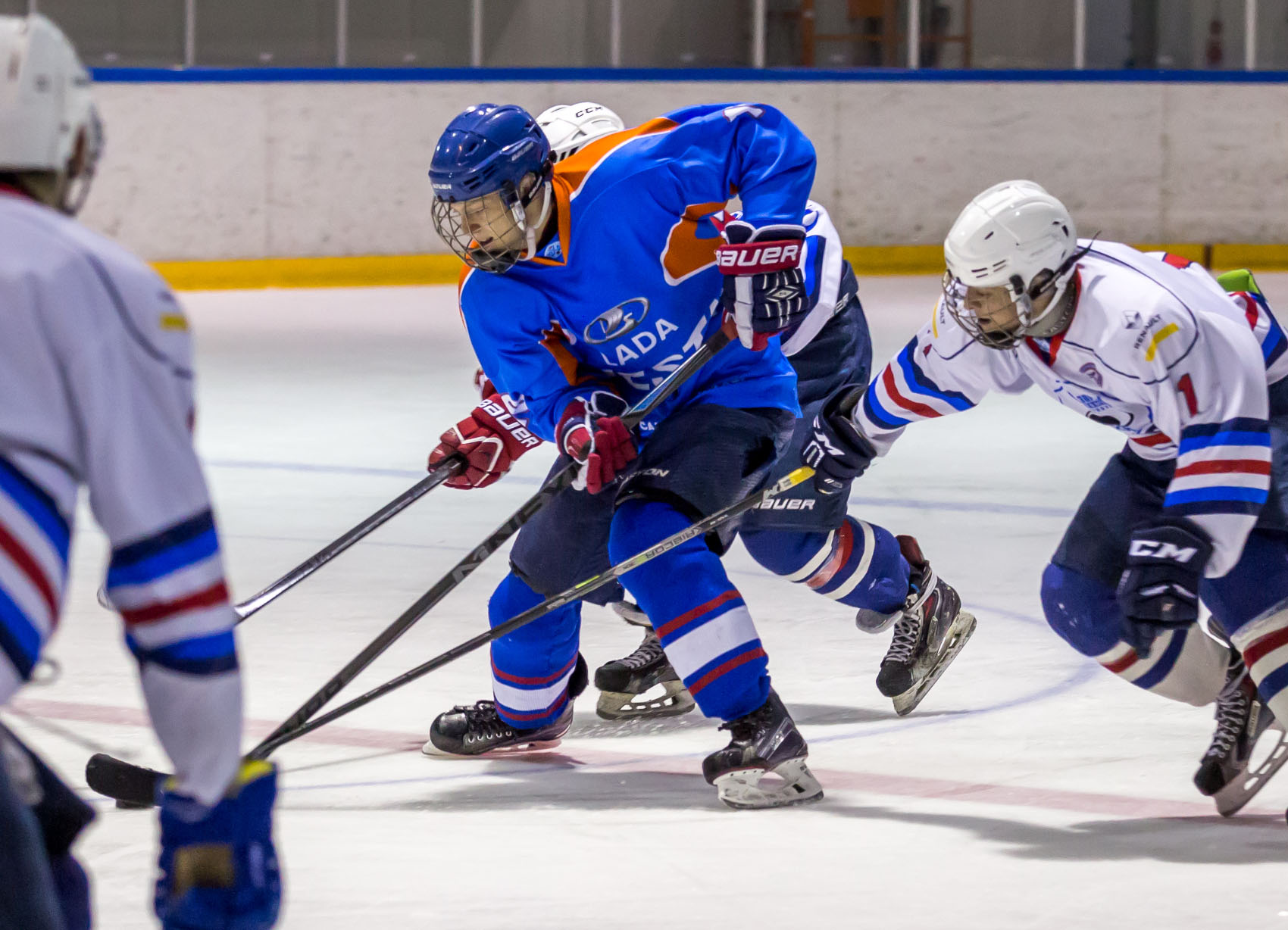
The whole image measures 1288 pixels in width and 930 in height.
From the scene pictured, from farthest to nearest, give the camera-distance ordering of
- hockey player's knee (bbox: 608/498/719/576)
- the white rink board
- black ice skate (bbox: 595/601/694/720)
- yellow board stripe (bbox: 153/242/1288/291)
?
yellow board stripe (bbox: 153/242/1288/291) → the white rink board → black ice skate (bbox: 595/601/694/720) → hockey player's knee (bbox: 608/498/719/576)

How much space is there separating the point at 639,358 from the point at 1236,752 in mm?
1090

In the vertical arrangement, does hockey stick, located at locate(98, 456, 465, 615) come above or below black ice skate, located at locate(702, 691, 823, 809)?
above

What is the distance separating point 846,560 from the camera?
11.9 feet

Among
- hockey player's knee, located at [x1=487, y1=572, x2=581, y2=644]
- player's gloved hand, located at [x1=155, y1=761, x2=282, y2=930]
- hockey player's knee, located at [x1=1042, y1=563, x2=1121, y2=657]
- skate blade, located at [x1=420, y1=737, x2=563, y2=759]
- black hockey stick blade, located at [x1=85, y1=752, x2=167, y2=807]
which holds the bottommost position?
skate blade, located at [x1=420, y1=737, x2=563, y2=759]

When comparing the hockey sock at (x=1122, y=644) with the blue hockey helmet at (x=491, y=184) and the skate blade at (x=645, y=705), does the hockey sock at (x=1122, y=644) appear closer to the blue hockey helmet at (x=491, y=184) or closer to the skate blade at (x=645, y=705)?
the skate blade at (x=645, y=705)

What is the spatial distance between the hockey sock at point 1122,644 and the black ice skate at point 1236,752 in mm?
38

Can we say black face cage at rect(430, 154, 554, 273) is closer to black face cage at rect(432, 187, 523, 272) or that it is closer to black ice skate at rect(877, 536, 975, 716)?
black face cage at rect(432, 187, 523, 272)

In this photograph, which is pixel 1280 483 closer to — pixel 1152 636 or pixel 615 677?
pixel 1152 636

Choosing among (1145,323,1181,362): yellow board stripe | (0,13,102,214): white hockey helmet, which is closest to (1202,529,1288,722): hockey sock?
(1145,323,1181,362): yellow board stripe

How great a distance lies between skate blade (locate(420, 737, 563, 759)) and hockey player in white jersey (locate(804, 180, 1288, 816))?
857 millimetres

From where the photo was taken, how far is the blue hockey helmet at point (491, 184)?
297 cm

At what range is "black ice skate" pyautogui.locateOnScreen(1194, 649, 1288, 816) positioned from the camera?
281cm

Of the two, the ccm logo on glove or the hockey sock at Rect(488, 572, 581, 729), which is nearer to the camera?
the ccm logo on glove

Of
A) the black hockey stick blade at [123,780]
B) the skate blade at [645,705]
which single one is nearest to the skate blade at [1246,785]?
the skate blade at [645,705]
